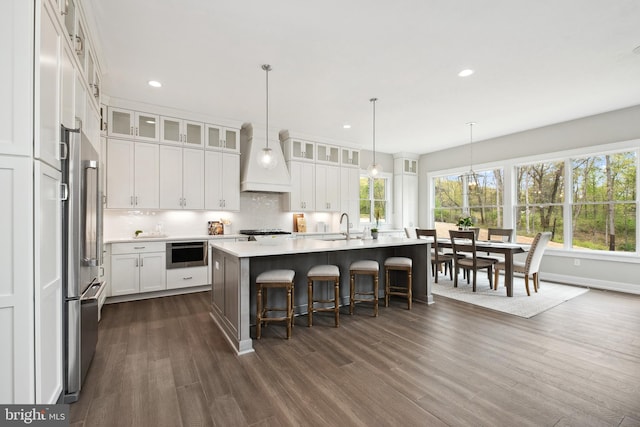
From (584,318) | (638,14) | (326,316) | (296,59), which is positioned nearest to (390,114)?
(296,59)

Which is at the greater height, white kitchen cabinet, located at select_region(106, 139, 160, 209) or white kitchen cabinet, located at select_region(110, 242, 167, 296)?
white kitchen cabinet, located at select_region(106, 139, 160, 209)

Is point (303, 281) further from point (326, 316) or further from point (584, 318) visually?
point (584, 318)

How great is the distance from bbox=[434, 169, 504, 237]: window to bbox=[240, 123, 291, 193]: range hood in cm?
408

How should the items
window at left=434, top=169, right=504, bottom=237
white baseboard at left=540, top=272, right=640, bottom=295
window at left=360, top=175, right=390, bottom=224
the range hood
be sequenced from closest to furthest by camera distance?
white baseboard at left=540, top=272, right=640, bottom=295, the range hood, window at left=434, top=169, right=504, bottom=237, window at left=360, top=175, right=390, bottom=224

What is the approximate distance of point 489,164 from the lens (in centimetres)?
640

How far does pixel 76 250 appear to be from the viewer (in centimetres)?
190

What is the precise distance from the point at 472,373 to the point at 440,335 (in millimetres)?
718

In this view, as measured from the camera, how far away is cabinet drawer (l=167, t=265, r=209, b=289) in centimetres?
448

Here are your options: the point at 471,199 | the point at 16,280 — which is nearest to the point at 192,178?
the point at 16,280

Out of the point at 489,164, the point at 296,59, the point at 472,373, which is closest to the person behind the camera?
the point at 472,373

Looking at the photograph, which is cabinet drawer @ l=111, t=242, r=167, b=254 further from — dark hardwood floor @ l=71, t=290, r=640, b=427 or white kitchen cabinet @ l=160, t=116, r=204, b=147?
white kitchen cabinet @ l=160, t=116, r=204, b=147

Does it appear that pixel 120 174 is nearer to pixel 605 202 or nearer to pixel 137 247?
pixel 137 247

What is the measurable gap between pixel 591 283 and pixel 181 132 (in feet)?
24.0

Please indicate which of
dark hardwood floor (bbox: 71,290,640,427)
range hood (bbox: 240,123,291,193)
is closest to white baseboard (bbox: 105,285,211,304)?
dark hardwood floor (bbox: 71,290,640,427)
